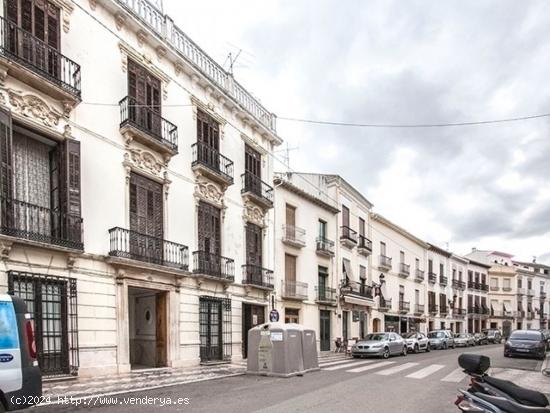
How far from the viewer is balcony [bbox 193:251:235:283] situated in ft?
62.0

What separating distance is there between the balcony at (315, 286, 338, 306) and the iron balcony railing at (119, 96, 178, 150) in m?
15.1

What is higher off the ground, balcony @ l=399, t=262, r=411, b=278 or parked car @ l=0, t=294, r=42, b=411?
parked car @ l=0, t=294, r=42, b=411

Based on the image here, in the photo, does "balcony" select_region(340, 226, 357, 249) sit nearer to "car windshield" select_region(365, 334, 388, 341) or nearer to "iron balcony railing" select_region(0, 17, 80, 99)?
"car windshield" select_region(365, 334, 388, 341)

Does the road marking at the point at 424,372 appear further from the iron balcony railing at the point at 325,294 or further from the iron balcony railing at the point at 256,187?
the iron balcony railing at the point at 325,294

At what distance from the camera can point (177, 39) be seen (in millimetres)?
18859

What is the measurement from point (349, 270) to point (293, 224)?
7924 mm

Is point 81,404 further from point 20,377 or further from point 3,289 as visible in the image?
point 3,289

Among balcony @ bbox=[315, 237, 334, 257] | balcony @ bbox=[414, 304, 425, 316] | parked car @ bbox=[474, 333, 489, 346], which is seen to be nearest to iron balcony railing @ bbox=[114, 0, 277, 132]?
balcony @ bbox=[315, 237, 334, 257]

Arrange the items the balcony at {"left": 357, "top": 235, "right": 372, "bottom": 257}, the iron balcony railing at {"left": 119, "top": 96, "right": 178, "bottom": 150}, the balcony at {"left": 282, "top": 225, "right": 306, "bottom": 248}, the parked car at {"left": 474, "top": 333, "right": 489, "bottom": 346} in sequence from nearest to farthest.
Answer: the iron balcony railing at {"left": 119, "top": 96, "right": 178, "bottom": 150}, the balcony at {"left": 282, "top": 225, "right": 306, "bottom": 248}, the balcony at {"left": 357, "top": 235, "right": 372, "bottom": 257}, the parked car at {"left": 474, "top": 333, "right": 489, "bottom": 346}

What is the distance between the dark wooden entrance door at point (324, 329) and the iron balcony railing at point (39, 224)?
19.3 meters

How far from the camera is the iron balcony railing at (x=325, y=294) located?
30091 mm

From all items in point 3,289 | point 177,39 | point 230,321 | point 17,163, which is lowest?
point 230,321

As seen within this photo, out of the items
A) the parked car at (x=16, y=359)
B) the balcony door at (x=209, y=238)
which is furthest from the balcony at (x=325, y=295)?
the parked car at (x=16, y=359)

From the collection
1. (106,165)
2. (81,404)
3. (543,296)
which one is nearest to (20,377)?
(81,404)
